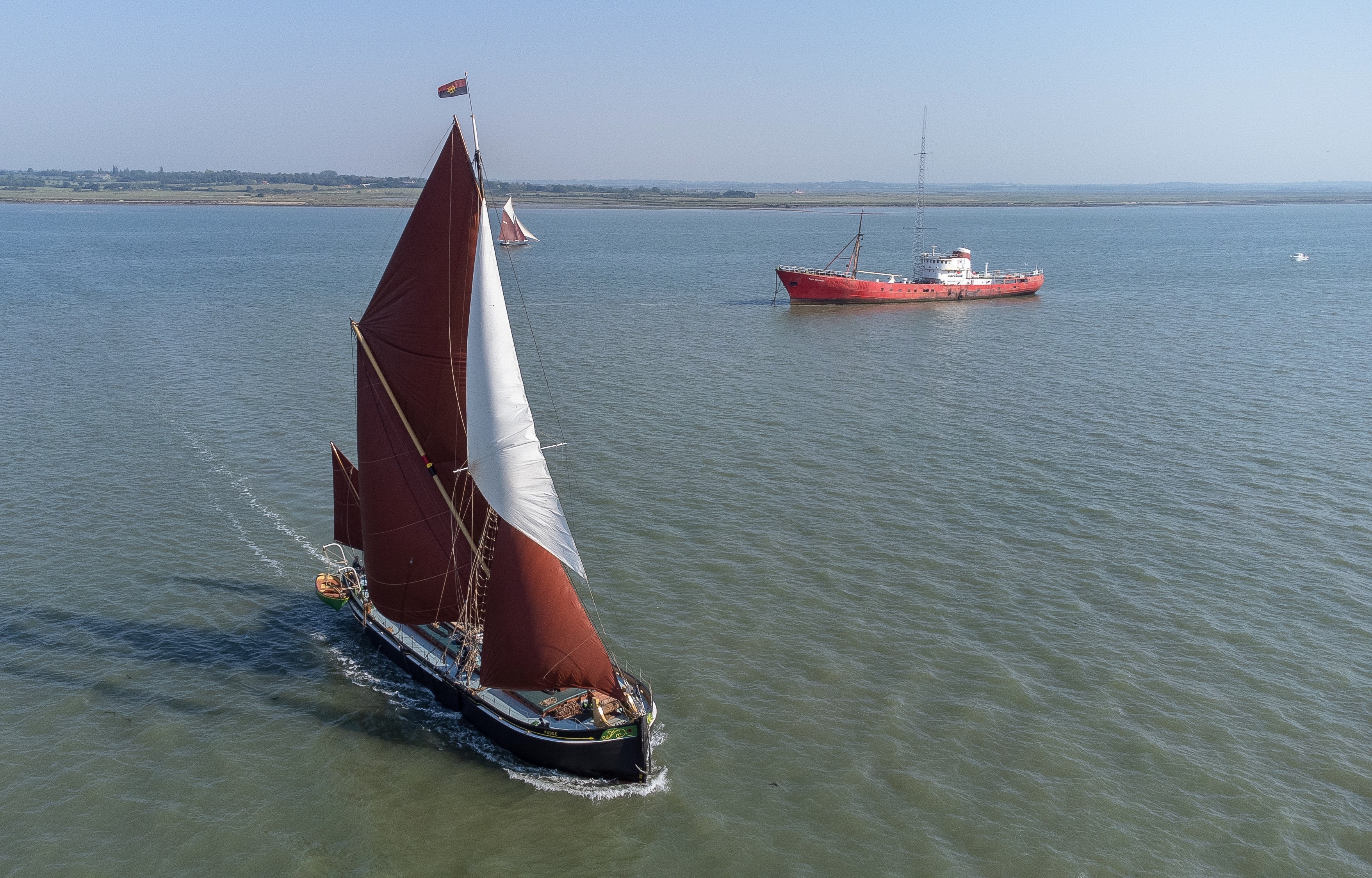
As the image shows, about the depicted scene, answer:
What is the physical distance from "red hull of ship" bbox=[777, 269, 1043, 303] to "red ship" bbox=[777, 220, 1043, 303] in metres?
0.04

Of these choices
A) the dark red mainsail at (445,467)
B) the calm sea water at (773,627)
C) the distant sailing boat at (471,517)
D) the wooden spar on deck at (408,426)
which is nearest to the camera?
the calm sea water at (773,627)

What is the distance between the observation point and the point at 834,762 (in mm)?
23844

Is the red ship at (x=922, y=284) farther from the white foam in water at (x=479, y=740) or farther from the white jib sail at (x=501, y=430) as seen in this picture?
the white jib sail at (x=501, y=430)

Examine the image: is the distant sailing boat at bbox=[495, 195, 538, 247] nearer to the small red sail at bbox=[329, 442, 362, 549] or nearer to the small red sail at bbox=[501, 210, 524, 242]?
the small red sail at bbox=[501, 210, 524, 242]

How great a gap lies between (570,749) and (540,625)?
10.5ft

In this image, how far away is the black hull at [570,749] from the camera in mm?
22859

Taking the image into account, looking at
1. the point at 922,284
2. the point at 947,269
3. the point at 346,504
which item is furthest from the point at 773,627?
the point at 947,269

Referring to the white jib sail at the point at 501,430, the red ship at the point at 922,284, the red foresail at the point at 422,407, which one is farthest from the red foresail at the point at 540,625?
the red ship at the point at 922,284

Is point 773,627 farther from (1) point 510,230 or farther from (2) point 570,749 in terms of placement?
(1) point 510,230

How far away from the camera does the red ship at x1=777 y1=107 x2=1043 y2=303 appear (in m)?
96.0

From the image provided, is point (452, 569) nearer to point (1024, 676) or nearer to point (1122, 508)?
point (1024, 676)

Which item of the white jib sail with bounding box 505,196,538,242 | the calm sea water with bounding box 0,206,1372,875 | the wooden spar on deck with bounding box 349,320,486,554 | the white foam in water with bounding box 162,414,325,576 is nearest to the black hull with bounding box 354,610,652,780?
the calm sea water with bounding box 0,206,1372,875

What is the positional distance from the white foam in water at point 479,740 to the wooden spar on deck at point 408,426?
4647 millimetres

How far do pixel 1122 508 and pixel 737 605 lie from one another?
18303mm
